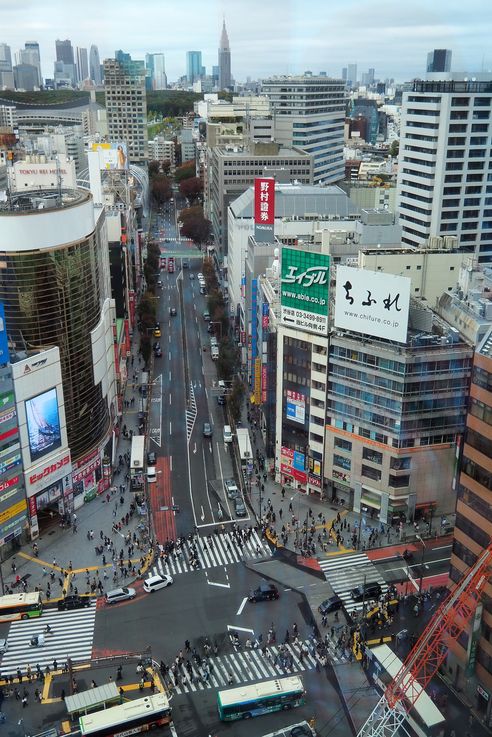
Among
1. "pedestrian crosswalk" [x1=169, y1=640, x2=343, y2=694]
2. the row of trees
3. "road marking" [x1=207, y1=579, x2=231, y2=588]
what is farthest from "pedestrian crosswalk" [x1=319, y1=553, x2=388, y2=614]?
the row of trees

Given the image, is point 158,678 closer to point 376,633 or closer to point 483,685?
point 376,633

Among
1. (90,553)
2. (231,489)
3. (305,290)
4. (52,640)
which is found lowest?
(52,640)

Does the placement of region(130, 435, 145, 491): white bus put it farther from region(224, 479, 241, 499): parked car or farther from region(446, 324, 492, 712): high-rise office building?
region(446, 324, 492, 712): high-rise office building

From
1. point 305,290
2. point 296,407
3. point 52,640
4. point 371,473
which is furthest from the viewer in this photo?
point 296,407

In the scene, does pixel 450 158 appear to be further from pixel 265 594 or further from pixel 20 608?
pixel 20 608

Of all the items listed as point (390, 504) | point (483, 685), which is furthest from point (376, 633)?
point (390, 504)

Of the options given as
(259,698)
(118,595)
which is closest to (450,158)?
(118,595)
